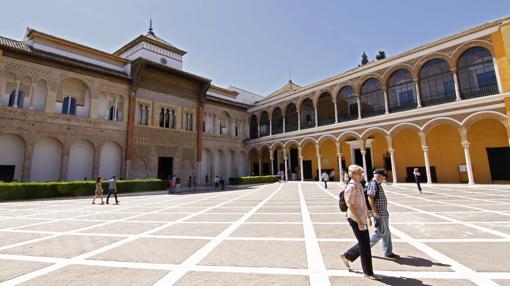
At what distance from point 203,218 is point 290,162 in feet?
82.3

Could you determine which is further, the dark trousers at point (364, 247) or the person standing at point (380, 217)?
the person standing at point (380, 217)

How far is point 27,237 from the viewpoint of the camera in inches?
233

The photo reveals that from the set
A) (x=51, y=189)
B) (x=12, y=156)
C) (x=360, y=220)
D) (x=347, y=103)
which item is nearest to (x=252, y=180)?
(x=347, y=103)

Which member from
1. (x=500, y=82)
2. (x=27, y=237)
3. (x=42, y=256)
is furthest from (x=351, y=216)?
(x=500, y=82)

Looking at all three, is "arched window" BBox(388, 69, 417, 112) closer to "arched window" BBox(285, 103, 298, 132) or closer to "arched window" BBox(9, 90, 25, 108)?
"arched window" BBox(285, 103, 298, 132)

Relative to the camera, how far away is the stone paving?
3.51 meters

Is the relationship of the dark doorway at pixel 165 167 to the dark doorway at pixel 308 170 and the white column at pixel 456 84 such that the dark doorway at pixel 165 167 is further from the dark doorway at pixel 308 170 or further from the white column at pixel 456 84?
the white column at pixel 456 84

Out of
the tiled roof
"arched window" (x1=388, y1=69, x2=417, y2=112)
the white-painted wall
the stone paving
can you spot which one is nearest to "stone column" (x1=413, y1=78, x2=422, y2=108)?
"arched window" (x1=388, y1=69, x2=417, y2=112)

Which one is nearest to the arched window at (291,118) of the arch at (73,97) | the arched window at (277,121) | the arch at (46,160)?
the arched window at (277,121)

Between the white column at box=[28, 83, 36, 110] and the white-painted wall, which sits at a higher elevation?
the white column at box=[28, 83, 36, 110]

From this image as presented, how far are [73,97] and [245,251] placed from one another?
2181 cm

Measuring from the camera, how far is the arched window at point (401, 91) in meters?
20.8

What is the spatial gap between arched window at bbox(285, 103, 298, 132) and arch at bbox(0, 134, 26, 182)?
2411cm

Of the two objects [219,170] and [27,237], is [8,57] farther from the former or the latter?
[219,170]
